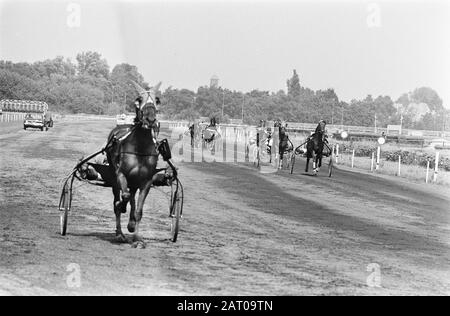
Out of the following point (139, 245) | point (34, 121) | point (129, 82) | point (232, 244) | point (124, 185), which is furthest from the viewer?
point (34, 121)

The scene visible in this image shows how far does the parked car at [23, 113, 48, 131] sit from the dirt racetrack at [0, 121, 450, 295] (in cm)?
3427

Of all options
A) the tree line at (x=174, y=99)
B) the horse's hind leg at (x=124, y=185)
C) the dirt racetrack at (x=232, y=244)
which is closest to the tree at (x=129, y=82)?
the horse's hind leg at (x=124, y=185)

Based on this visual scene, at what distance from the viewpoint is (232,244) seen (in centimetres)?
1120

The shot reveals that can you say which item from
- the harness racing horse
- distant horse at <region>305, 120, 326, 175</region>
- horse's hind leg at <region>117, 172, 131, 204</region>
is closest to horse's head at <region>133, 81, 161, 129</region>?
the harness racing horse

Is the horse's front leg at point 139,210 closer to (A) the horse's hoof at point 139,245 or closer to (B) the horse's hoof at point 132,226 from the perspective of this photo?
(A) the horse's hoof at point 139,245

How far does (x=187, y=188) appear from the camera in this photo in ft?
67.6

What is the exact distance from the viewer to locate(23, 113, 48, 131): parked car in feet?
182

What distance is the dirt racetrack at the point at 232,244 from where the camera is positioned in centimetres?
819

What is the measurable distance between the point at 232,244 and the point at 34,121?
46.5 metres

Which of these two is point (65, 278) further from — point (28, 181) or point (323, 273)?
point (28, 181)

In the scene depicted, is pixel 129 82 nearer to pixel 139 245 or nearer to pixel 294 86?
pixel 139 245

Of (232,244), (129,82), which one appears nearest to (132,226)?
(232,244)

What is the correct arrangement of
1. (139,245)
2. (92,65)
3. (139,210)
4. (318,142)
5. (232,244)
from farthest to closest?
(92,65) → (318,142) → (232,244) → (139,210) → (139,245)

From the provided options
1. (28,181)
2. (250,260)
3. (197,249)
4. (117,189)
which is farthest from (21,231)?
(28,181)
